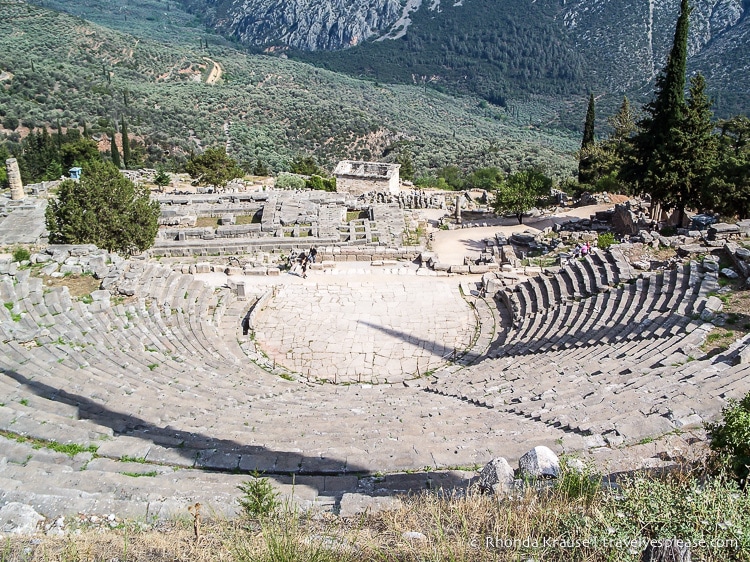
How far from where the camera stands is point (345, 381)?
14.3m

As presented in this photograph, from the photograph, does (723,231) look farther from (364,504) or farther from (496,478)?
(364,504)

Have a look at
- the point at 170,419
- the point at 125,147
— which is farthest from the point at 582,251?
the point at 125,147

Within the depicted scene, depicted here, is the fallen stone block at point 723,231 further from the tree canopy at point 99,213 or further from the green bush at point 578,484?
the tree canopy at point 99,213

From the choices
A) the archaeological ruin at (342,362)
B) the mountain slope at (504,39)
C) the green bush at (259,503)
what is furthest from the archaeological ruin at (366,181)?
the mountain slope at (504,39)

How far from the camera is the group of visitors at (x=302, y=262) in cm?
2053

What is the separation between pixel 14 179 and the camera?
105 feet

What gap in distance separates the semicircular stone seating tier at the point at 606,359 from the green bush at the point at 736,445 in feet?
7.01

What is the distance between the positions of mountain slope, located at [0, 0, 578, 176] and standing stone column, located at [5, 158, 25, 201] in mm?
20949

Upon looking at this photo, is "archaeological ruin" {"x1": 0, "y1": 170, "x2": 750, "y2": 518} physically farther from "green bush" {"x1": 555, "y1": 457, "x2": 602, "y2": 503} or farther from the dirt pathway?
"green bush" {"x1": 555, "y1": 457, "x2": 602, "y2": 503}

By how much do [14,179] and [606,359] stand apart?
32303 mm

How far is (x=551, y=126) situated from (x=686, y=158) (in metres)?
77.7

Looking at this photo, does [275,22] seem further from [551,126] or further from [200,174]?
[200,174]

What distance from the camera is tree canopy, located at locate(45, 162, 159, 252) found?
20156mm

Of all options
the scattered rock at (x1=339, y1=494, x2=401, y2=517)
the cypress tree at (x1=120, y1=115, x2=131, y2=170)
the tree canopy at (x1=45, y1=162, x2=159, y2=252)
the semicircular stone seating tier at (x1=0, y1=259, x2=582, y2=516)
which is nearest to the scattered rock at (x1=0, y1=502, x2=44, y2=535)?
the semicircular stone seating tier at (x1=0, y1=259, x2=582, y2=516)
